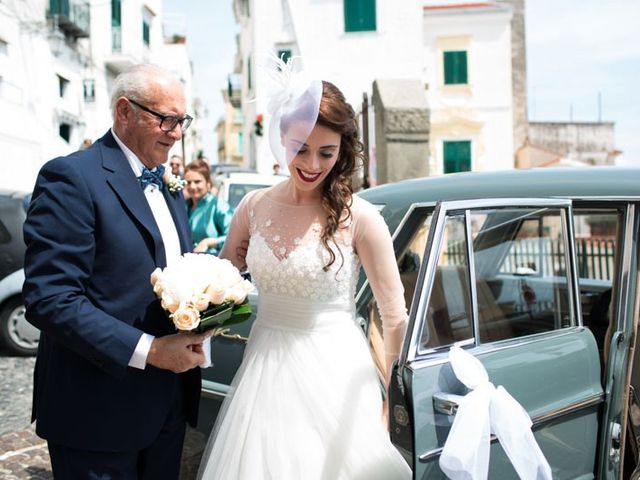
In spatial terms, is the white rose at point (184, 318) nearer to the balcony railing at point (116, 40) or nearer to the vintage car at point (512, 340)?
the vintage car at point (512, 340)

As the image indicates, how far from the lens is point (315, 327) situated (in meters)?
2.33

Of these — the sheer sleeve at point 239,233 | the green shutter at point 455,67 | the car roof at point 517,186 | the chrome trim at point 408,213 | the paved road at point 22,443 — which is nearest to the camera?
the sheer sleeve at point 239,233

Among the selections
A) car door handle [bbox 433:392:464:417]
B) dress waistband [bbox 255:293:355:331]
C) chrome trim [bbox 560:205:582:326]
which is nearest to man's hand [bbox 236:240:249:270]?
dress waistband [bbox 255:293:355:331]

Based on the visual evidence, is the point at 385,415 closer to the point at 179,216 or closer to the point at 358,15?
the point at 179,216

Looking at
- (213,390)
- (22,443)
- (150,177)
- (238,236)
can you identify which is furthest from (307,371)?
(22,443)

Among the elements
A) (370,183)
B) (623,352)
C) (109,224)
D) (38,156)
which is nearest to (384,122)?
(370,183)

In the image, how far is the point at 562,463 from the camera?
2.38 metres

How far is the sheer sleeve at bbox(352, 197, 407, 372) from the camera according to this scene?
7.34 feet

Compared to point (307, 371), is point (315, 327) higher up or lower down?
higher up

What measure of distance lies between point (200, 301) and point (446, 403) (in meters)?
0.86

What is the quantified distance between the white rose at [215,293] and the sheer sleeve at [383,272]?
58 cm

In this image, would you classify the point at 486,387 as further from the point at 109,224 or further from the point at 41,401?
the point at 41,401

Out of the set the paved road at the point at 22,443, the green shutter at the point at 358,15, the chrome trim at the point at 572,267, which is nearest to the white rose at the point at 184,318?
the chrome trim at the point at 572,267

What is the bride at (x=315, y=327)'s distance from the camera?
2.17 meters
